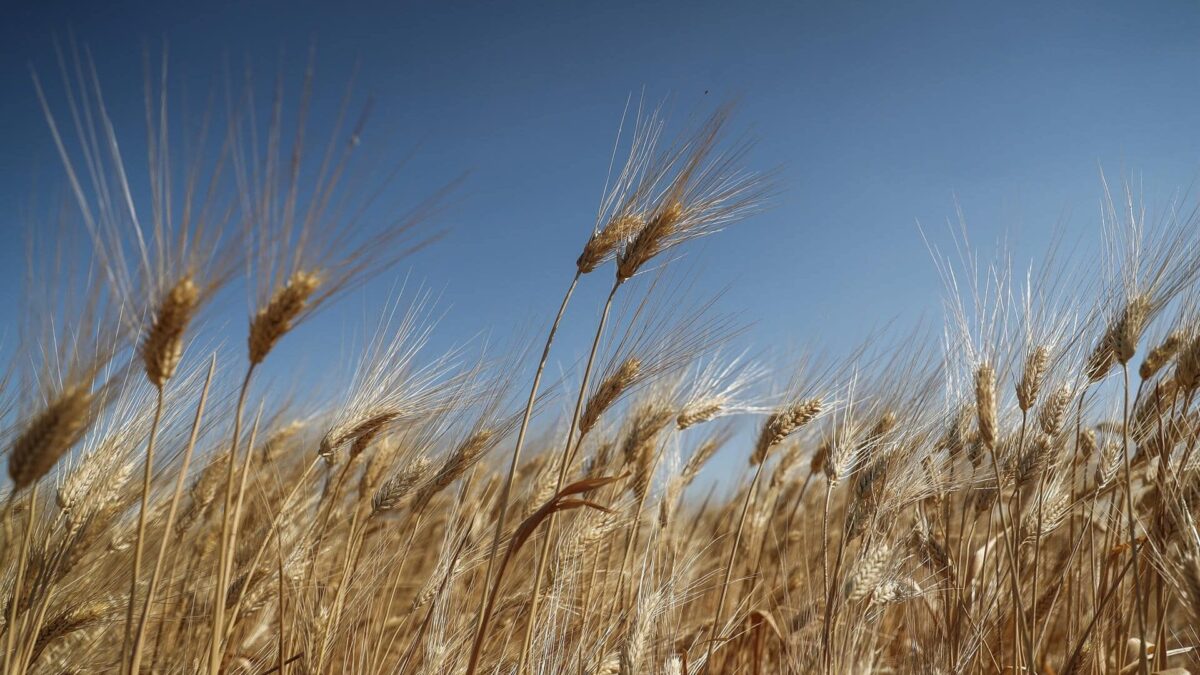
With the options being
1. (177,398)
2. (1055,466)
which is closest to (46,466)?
(177,398)

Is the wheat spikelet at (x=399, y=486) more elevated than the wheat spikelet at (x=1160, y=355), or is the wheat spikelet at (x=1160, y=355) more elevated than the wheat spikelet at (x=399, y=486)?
the wheat spikelet at (x=1160, y=355)

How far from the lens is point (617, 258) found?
1.76 m

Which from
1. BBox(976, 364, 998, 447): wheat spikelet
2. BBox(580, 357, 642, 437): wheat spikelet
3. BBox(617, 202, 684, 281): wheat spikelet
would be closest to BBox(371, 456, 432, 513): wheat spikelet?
BBox(580, 357, 642, 437): wheat spikelet

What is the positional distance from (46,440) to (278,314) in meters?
0.40

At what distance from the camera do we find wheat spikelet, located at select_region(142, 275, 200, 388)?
3.21 ft

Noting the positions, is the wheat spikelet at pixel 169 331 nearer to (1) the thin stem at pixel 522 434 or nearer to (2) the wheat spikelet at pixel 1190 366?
(1) the thin stem at pixel 522 434

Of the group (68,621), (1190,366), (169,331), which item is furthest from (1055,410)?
(68,621)

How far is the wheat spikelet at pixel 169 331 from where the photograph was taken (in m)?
0.98

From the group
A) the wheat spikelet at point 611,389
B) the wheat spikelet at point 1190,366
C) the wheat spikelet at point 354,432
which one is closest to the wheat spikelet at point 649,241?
the wheat spikelet at point 611,389

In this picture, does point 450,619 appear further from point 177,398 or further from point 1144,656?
point 1144,656

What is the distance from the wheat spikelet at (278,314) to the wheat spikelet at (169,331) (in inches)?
3.6

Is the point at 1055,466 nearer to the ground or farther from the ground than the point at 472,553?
farther from the ground

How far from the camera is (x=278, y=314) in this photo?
1025 millimetres

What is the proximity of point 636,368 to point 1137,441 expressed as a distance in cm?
152
